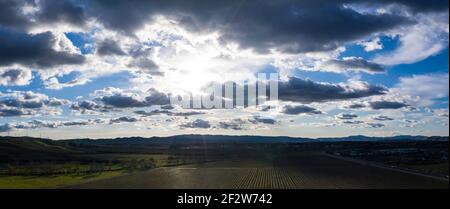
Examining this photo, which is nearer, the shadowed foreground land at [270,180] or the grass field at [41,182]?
the shadowed foreground land at [270,180]

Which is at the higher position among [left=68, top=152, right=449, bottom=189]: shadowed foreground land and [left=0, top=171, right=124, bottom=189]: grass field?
[left=68, top=152, right=449, bottom=189]: shadowed foreground land

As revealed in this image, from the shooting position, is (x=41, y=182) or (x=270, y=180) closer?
(x=270, y=180)

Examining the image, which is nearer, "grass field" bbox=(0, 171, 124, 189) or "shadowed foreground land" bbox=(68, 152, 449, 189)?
"shadowed foreground land" bbox=(68, 152, 449, 189)

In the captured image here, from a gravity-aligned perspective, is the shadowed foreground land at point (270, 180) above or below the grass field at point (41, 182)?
above

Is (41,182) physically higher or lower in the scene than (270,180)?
lower
